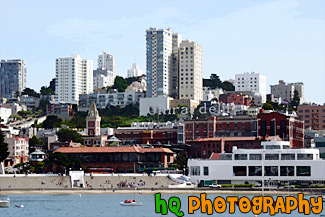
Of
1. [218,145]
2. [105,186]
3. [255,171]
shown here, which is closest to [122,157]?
[218,145]

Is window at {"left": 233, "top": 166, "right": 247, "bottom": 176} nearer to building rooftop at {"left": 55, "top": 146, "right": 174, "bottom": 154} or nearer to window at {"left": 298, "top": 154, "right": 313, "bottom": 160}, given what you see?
window at {"left": 298, "top": 154, "right": 313, "bottom": 160}

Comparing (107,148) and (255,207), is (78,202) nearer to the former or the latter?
(107,148)

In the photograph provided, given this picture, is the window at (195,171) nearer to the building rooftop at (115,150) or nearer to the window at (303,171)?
the window at (303,171)

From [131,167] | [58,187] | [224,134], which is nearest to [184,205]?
[58,187]

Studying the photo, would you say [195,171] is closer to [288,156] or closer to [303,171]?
[288,156]

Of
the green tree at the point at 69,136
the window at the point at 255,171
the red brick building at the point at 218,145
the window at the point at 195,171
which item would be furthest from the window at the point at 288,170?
the green tree at the point at 69,136

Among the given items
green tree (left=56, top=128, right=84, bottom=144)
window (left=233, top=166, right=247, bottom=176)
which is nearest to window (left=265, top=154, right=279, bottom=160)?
window (left=233, top=166, right=247, bottom=176)

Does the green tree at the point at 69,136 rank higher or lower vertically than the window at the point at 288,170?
higher
